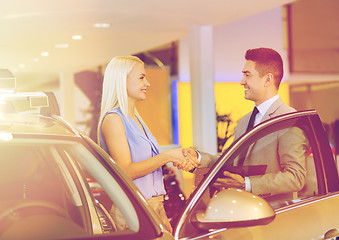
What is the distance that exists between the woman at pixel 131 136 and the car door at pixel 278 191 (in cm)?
59

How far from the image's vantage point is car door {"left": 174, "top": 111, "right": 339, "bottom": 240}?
1.93m

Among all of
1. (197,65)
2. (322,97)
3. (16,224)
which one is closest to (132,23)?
(197,65)

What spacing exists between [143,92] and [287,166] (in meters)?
0.95

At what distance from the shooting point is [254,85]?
10.1 feet

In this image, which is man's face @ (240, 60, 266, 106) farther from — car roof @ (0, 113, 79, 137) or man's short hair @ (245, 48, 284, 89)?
car roof @ (0, 113, 79, 137)

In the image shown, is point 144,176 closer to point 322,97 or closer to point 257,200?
point 257,200

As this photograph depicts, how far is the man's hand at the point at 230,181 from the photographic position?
2241 mm

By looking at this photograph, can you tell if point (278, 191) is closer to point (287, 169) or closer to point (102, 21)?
point (287, 169)

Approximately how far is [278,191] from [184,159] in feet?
2.15

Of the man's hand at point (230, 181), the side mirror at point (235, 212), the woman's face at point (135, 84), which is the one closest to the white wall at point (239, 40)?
the woman's face at point (135, 84)

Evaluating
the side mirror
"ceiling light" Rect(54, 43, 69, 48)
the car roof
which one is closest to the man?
the side mirror

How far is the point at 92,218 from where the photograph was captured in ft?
8.66

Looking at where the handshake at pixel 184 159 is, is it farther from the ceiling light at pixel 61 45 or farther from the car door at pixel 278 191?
the ceiling light at pixel 61 45

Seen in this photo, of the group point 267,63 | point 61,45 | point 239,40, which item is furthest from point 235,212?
point 61,45
